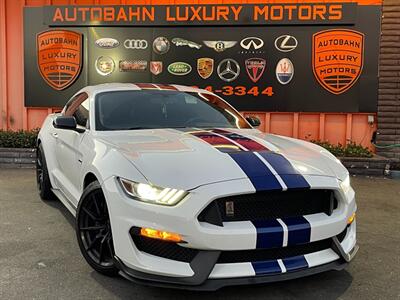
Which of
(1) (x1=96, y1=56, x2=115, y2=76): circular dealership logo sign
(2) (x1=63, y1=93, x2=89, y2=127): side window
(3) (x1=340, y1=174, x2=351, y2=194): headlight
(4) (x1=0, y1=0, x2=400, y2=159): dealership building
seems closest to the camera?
(3) (x1=340, y1=174, x2=351, y2=194): headlight

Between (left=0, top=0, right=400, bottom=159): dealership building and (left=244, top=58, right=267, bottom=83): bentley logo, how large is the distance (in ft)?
0.06

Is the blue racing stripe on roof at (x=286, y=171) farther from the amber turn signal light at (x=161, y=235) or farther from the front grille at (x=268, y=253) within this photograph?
the amber turn signal light at (x=161, y=235)

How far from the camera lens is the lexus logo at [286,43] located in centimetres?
893

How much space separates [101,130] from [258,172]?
64.1 inches

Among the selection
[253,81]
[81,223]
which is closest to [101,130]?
[81,223]

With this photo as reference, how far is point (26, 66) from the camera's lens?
962cm

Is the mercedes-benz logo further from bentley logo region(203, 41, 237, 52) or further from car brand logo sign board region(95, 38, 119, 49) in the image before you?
car brand logo sign board region(95, 38, 119, 49)

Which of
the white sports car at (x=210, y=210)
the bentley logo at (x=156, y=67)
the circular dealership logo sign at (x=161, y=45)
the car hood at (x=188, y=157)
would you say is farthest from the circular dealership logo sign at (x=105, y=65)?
the white sports car at (x=210, y=210)

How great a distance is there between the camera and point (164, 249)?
2879 millimetres

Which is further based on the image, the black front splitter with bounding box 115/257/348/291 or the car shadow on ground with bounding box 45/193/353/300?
the car shadow on ground with bounding box 45/193/353/300

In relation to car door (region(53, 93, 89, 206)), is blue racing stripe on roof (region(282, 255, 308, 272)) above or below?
below

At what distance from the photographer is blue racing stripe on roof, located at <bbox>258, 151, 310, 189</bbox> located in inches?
119

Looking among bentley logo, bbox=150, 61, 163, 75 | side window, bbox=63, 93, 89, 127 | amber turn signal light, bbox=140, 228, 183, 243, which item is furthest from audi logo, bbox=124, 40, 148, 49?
amber turn signal light, bbox=140, 228, 183, 243

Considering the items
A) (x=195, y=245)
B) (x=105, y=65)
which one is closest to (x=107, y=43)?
(x=105, y=65)
